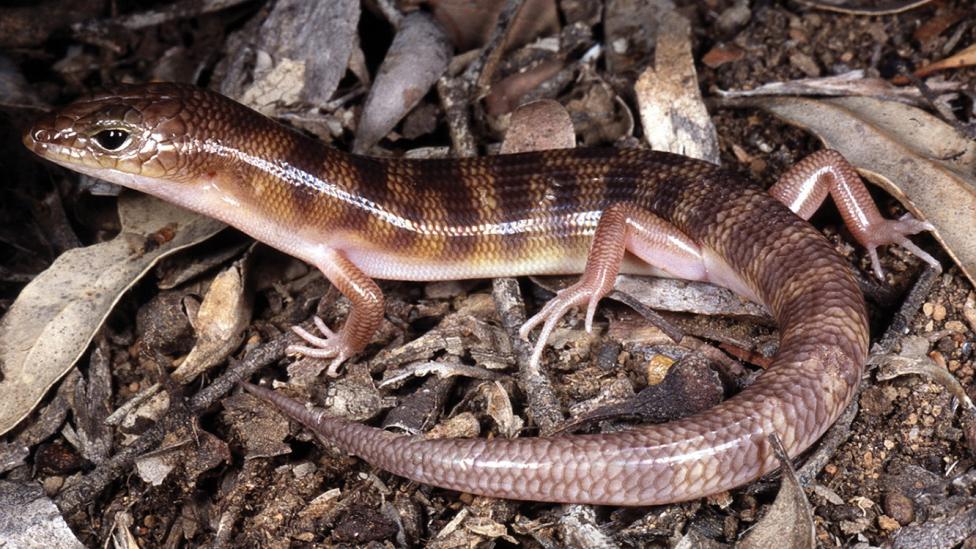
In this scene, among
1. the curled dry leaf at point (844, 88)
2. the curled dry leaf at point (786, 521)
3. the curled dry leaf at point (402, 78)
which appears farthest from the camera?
the curled dry leaf at point (402, 78)

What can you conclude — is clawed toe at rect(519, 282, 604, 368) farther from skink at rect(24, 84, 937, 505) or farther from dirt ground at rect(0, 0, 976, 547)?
dirt ground at rect(0, 0, 976, 547)

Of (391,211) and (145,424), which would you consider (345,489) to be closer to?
(145,424)

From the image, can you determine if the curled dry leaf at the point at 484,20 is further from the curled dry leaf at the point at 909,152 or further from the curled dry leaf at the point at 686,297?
the curled dry leaf at the point at 686,297

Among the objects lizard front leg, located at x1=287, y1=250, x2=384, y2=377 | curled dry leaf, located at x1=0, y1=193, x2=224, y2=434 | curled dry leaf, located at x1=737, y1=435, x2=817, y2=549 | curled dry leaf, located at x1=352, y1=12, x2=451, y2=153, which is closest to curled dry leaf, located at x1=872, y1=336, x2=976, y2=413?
curled dry leaf, located at x1=737, y1=435, x2=817, y2=549

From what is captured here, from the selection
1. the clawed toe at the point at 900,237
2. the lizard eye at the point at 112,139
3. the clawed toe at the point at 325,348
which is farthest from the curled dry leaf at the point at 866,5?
the lizard eye at the point at 112,139

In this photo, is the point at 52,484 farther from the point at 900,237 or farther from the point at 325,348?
the point at 900,237

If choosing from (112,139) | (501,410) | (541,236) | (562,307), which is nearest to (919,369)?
(562,307)

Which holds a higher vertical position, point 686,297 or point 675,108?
point 675,108
